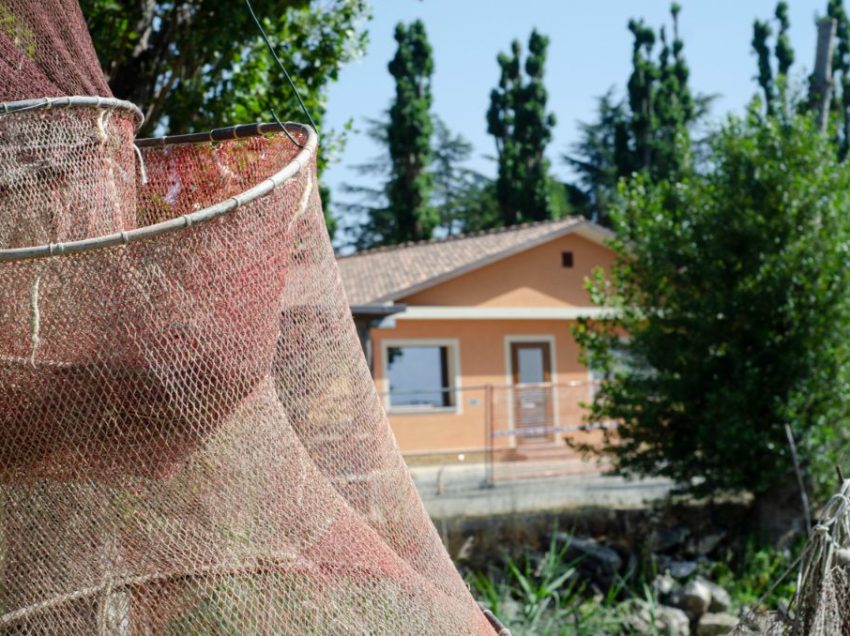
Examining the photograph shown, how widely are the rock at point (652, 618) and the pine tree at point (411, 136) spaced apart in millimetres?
25900

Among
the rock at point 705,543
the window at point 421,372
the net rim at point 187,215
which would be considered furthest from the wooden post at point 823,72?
the net rim at point 187,215

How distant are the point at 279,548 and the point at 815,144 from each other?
9.16 meters

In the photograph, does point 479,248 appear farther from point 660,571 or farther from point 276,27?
point 276,27

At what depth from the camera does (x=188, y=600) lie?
2.66 m

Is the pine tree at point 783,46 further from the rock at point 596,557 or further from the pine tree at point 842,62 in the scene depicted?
the rock at point 596,557

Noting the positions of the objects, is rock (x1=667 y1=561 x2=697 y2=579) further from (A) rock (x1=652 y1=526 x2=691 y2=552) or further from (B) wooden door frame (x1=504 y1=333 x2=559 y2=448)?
(B) wooden door frame (x1=504 y1=333 x2=559 y2=448)

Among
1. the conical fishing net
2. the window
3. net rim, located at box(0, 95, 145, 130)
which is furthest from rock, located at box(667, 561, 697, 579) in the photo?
the window

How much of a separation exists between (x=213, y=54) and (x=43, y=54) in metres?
3.68

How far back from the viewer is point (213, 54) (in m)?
6.93

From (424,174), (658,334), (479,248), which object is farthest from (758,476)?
(424,174)

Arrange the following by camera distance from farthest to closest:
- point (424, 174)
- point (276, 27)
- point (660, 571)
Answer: point (424, 174), point (660, 571), point (276, 27)

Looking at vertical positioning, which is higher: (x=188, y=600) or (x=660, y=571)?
(x=188, y=600)

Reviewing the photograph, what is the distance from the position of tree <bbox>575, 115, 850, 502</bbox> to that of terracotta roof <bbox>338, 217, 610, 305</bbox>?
25.7ft

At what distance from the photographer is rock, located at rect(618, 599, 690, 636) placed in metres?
7.95
